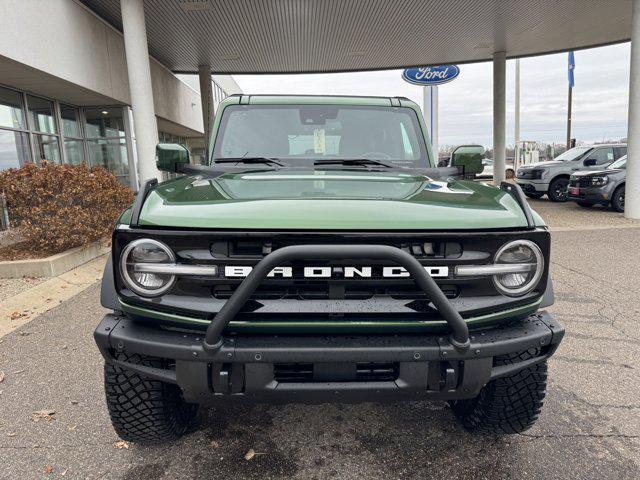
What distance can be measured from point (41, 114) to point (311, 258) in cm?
1315

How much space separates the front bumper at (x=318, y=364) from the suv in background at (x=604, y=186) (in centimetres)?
1189

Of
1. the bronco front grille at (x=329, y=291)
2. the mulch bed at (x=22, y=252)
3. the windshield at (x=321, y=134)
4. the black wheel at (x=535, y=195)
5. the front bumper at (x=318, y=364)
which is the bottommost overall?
the black wheel at (x=535, y=195)

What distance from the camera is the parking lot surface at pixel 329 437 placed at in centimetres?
224

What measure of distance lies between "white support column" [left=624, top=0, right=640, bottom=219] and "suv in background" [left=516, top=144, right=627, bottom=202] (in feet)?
8.72

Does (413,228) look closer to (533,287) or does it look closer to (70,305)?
(533,287)

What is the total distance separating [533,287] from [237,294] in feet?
4.12

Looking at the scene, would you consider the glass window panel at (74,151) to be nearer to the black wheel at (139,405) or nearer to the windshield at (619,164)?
the black wheel at (139,405)

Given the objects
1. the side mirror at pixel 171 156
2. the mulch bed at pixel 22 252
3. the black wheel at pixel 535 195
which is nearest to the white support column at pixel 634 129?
the black wheel at pixel 535 195

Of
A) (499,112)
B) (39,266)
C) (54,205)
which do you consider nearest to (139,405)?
(39,266)

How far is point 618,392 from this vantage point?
2.97 m

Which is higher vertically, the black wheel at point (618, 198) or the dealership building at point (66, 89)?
the dealership building at point (66, 89)

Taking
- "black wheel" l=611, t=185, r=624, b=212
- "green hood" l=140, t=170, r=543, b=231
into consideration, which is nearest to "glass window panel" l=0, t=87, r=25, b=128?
"green hood" l=140, t=170, r=543, b=231

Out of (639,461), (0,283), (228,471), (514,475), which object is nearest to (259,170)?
(228,471)

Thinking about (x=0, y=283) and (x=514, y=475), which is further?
(x=0, y=283)
